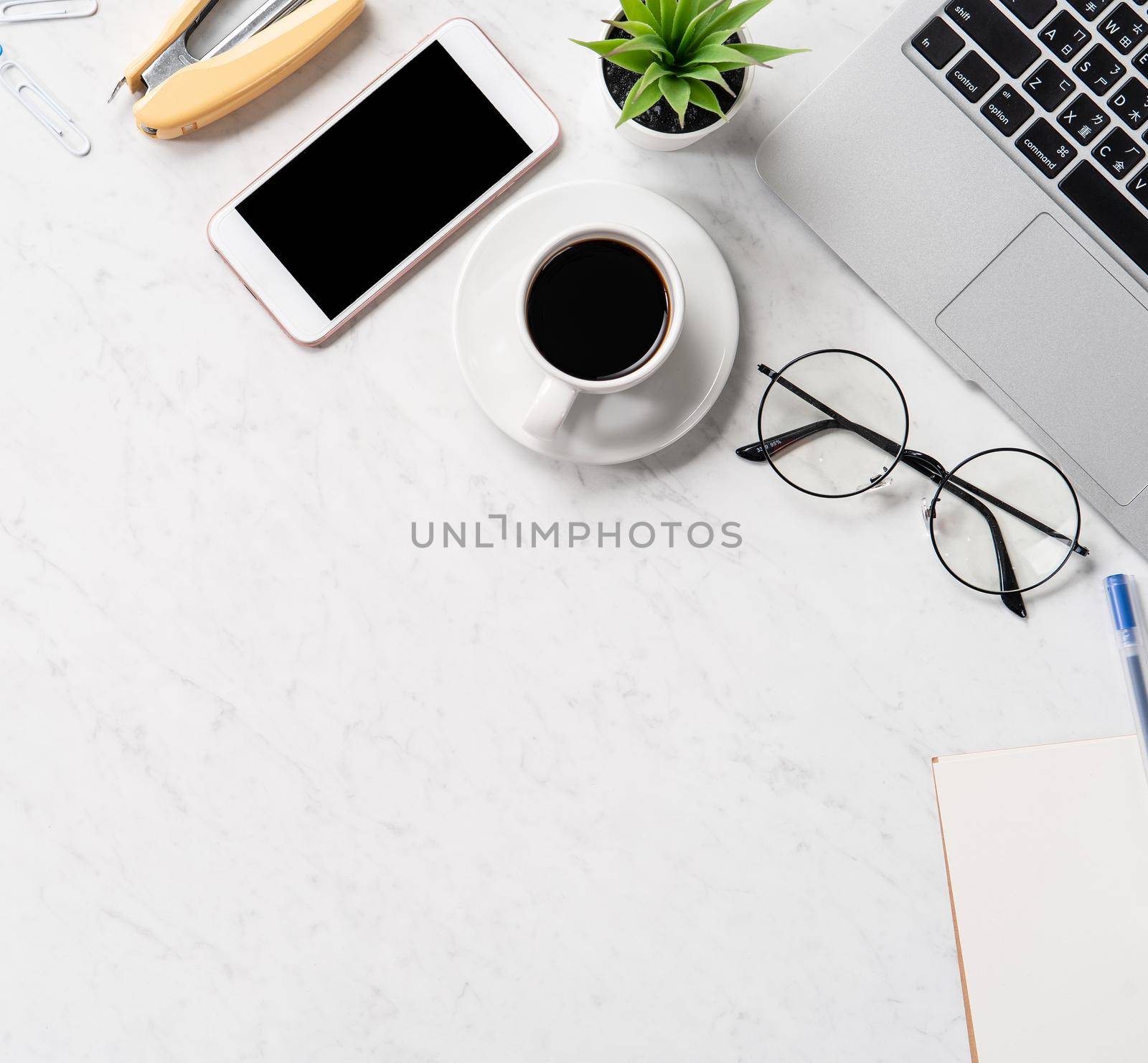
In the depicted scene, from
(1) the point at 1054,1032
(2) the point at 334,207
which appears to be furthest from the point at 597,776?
(2) the point at 334,207

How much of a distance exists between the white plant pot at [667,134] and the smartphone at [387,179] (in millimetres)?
55

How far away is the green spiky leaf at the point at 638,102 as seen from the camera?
23.7 inches

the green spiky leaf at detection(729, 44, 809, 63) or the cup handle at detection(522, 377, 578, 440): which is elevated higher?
the green spiky leaf at detection(729, 44, 809, 63)

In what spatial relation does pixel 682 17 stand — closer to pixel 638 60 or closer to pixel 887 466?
pixel 638 60

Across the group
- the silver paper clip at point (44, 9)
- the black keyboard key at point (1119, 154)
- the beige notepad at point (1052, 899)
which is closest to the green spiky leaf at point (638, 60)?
the black keyboard key at point (1119, 154)

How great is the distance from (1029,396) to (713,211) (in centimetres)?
28

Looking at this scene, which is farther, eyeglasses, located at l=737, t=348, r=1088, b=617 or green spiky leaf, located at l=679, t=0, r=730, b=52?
→ eyeglasses, located at l=737, t=348, r=1088, b=617

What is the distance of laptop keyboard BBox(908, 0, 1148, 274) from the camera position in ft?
2.05

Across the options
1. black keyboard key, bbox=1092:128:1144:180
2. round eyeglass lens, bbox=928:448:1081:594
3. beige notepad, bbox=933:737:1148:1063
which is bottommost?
beige notepad, bbox=933:737:1148:1063

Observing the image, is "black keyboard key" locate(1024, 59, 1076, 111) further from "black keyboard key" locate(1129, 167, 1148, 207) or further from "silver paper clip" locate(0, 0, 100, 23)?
"silver paper clip" locate(0, 0, 100, 23)

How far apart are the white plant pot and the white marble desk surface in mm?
41

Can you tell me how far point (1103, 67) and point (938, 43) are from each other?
0.11 metres

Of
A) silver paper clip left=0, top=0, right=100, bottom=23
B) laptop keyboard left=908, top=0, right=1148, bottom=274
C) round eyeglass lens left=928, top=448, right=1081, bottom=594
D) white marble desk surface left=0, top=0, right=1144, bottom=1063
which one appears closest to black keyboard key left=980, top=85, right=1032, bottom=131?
laptop keyboard left=908, top=0, right=1148, bottom=274

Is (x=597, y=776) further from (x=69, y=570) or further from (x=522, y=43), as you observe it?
(x=522, y=43)
